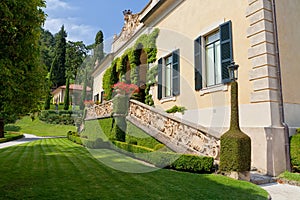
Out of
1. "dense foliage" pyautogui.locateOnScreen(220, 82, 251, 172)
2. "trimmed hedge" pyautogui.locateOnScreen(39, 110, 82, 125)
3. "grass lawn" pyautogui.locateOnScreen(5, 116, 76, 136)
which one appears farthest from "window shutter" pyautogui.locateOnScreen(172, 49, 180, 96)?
"trimmed hedge" pyautogui.locateOnScreen(39, 110, 82, 125)

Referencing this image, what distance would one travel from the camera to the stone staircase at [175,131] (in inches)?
238

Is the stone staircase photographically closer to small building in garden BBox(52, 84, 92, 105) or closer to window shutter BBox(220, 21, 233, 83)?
window shutter BBox(220, 21, 233, 83)

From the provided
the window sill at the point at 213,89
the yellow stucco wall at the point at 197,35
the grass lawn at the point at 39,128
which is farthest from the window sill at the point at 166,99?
the grass lawn at the point at 39,128

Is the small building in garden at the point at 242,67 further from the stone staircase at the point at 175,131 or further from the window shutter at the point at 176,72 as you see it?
the stone staircase at the point at 175,131

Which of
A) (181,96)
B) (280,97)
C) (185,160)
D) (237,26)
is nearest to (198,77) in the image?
(181,96)

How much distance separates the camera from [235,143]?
511cm

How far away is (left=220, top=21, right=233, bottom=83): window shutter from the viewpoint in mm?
7376

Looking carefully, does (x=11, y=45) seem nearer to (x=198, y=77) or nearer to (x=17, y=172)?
(x=17, y=172)

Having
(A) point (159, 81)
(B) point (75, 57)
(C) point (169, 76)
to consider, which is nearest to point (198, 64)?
(C) point (169, 76)

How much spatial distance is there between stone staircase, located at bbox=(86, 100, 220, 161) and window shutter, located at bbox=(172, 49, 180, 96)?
6.71 ft

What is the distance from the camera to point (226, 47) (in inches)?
297

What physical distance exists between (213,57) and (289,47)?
2.43m

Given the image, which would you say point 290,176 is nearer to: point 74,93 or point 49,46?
point 74,93

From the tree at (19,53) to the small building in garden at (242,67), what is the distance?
14.4 ft
